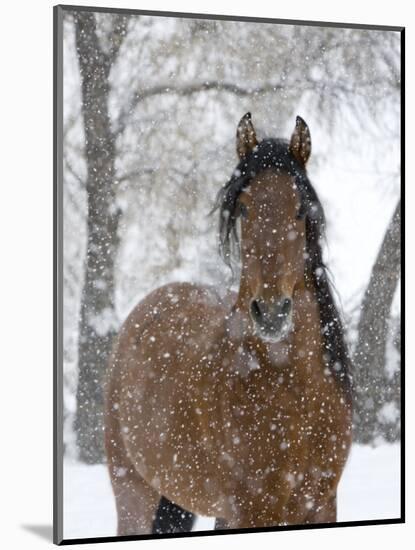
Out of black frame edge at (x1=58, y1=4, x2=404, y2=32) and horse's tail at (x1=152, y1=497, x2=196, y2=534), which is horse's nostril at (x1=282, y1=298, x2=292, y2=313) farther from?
black frame edge at (x1=58, y1=4, x2=404, y2=32)

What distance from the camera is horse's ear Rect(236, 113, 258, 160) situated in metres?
→ 5.12

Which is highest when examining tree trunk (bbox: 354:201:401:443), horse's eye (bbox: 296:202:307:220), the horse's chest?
horse's eye (bbox: 296:202:307:220)

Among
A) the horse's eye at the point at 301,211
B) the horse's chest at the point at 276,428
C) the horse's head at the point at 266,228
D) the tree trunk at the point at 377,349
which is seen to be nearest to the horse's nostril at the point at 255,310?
the horse's head at the point at 266,228

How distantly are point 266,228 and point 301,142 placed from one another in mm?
432

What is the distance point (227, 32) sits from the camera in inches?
203

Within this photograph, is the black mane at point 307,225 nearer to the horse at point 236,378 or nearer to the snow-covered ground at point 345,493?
the horse at point 236,378

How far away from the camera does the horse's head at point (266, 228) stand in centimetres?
507

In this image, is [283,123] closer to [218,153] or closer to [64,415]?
[218,153]

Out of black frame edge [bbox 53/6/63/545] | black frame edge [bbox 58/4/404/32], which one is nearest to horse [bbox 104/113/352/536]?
black frame edge [bbox 53/6/63/545]

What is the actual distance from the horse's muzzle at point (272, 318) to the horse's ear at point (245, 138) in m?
0.62

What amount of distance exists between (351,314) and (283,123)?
2.86 ft

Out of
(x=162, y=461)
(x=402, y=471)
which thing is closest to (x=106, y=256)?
(x=162, y=461)

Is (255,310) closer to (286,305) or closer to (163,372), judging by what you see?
(286,305)

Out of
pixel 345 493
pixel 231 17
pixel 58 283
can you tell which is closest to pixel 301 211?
pixel 231 17
